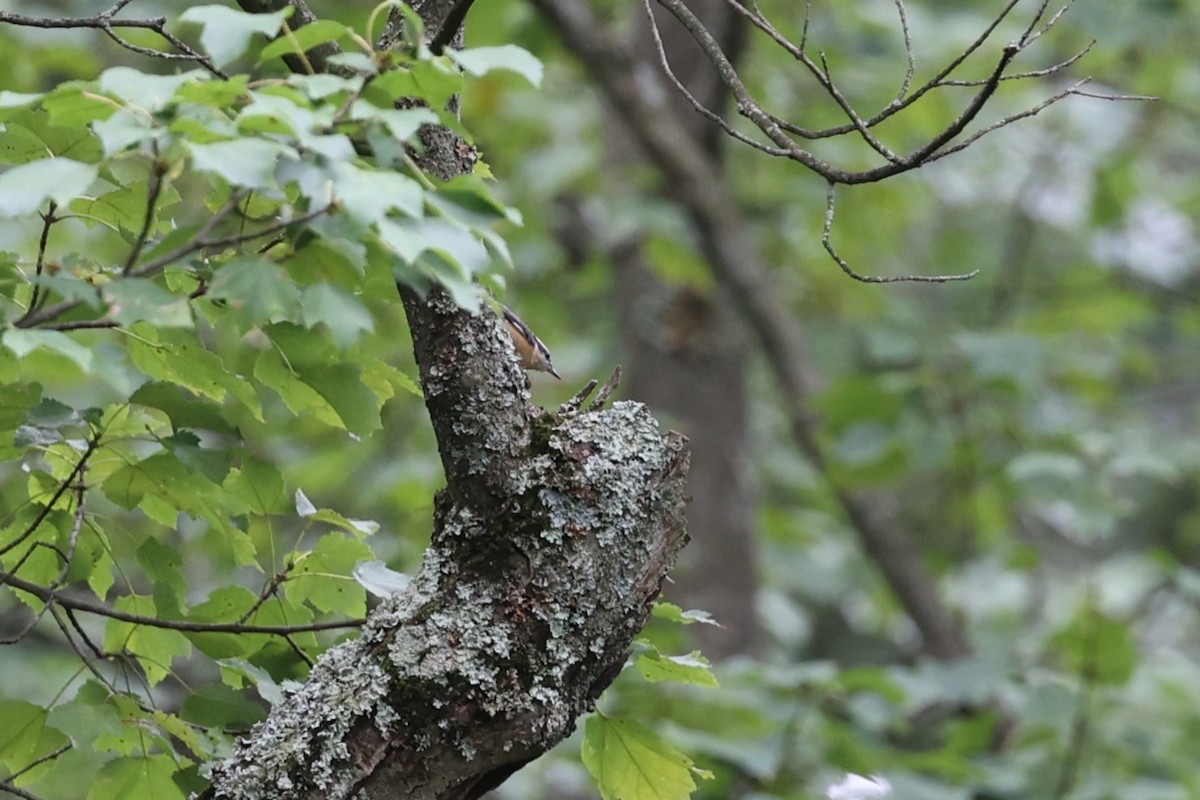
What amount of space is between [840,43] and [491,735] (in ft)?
13.3

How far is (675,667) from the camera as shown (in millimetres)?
Result: 1547

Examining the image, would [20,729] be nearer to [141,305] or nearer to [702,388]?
Answer: [141,305]

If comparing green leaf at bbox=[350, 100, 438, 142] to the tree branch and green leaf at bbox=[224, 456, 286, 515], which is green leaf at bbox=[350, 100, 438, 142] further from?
the tree branch

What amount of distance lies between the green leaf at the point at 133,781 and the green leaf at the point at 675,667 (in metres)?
0.54

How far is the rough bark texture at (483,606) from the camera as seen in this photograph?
53.9 inches

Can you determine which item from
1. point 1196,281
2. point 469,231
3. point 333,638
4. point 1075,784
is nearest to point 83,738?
point 333,638

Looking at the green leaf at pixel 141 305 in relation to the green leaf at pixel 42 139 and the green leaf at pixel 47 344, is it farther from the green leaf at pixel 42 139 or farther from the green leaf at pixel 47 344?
the green leaf at pixel 42 139

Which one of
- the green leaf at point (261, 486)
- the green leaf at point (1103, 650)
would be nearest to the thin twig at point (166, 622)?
the green leaf at point (261, 486)

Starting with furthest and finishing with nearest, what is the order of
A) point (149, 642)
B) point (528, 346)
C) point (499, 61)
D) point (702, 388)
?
point (702, 388) < point (528, 346) < point (149, 642) < point (499, 61)

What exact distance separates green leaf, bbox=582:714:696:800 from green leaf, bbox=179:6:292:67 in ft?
2.85

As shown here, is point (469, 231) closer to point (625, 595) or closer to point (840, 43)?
point (625, 595)

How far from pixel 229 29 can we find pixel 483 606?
627mm

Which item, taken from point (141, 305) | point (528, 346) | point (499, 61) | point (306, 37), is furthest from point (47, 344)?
point (528, 346)

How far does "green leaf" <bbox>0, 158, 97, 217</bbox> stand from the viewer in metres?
0.98
